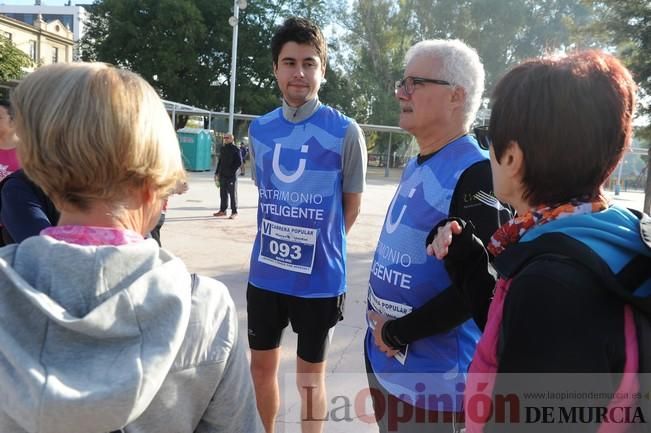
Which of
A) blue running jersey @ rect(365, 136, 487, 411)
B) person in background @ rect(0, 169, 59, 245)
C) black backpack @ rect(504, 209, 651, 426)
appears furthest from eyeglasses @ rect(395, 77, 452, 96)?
person in background @ rect(0, 169, 59, 245)

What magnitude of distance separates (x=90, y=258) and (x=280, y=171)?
6.22 ft

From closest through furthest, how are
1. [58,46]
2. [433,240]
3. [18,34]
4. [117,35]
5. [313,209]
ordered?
[433,240] < [313,209] < [117,35] < [18,34] < [58,46]

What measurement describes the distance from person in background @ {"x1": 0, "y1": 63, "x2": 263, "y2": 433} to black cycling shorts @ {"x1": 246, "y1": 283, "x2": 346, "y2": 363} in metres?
1.58

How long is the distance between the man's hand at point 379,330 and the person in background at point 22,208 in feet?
4.57

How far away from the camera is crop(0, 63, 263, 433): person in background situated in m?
0.88

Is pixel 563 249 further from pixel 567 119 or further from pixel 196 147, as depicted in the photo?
pixel 196 147

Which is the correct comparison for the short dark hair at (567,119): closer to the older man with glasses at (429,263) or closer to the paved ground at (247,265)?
the older man with glasses at (429,263)

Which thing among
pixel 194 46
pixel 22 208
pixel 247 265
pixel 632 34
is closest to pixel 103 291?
pixel 22 208

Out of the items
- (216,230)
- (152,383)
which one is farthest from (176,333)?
(216,230)

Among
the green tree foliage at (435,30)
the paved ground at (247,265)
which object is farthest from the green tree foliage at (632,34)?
the green tree foliage at (435,30)

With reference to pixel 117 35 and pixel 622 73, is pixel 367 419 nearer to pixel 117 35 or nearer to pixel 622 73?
pixel 622 73

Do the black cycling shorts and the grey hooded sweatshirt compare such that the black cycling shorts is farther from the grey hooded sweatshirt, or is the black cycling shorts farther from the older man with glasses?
the grey hooded sweatshirt

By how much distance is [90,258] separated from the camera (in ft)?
3.04

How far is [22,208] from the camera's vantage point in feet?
7.14
